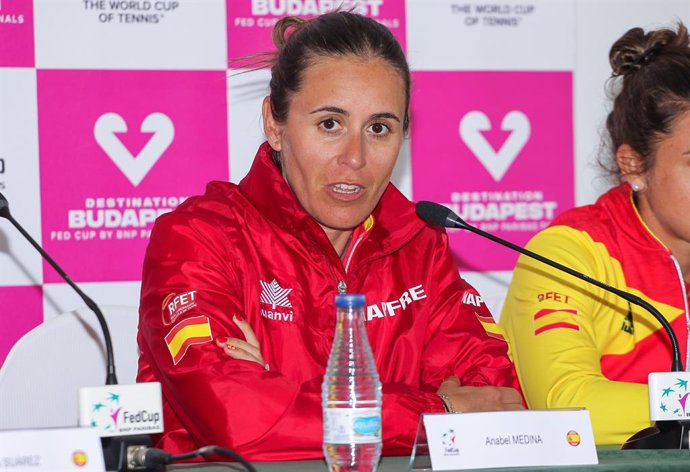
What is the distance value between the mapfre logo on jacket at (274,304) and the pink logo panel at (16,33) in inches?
42.6

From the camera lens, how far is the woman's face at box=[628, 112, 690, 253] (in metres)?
2.44

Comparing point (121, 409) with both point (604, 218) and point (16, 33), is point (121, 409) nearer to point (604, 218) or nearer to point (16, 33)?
point (604, 218)

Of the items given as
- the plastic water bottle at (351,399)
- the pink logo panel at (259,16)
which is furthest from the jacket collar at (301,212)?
the pink logo panel at (259,16)

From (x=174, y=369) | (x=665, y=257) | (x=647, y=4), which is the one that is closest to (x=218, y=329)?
(x=174, y=369)

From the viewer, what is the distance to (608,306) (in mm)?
2457

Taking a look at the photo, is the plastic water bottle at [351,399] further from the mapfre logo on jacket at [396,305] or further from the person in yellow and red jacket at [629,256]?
the person in yellow and red jacket at [629,256]

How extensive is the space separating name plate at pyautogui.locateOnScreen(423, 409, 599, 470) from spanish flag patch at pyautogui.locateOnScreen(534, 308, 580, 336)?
868 millimetres

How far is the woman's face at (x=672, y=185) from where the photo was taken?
2.44 metres

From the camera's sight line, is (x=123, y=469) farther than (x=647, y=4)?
No

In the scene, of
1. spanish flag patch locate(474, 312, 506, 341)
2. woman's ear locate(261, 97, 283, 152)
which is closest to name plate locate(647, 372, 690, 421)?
spanish flag patch locate(474, 312, 506, 341)

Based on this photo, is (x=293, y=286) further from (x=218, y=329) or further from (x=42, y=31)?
(x=42, y=31)

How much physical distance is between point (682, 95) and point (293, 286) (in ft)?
3.54

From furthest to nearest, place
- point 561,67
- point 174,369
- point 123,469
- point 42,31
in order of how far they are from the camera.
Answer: point 561,67
point 42,31
point 174,369
point 123,469

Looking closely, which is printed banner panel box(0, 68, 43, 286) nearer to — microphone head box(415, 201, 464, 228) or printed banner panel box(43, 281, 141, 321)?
printed banner panel box(43, 281, 141, 321)
